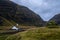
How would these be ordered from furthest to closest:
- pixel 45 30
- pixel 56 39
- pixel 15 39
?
pixel 15 39
pixel 45 30
pixel 56 39

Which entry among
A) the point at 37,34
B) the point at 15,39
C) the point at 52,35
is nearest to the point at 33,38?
the point at 37,34

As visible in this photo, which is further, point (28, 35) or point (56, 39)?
point (28, 35)

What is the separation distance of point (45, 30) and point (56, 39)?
20.6 feet

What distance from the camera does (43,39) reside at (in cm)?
5462

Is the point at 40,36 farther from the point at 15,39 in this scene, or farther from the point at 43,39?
the point at 15,39

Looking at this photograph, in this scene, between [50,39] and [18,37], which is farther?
[18,37]

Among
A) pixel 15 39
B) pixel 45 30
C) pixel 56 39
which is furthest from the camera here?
pixel 15 39

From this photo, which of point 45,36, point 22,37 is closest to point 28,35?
point 22,37

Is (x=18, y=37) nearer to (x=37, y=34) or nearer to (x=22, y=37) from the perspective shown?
(x=22, y=37)

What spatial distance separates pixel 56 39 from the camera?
5406 cm

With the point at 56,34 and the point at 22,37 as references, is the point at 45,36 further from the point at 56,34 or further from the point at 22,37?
the point at 22,37

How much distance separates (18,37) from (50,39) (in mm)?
13744

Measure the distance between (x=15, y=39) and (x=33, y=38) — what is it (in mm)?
9432

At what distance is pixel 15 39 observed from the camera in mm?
63938
